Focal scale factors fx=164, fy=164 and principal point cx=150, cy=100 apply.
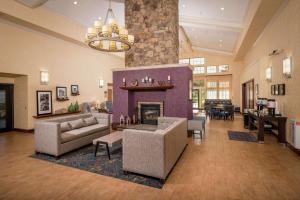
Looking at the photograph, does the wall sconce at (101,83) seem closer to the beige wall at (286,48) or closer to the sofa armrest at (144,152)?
the sofa armrest at (144,152)

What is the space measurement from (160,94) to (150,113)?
0.90m

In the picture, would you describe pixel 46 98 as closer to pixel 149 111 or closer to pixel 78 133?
pixel 78 133

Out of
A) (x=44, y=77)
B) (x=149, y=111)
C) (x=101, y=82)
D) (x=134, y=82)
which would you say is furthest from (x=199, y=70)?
(x=44, y=77)

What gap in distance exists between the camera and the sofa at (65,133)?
3.95 m

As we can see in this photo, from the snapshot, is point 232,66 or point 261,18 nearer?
point 261,18

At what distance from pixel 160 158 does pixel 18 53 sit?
7.11 metres

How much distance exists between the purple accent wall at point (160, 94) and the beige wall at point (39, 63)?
3258mm

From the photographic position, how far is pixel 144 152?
292 centimetres

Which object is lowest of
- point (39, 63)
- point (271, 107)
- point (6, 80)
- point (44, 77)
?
point (271, 107)

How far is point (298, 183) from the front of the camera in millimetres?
2793

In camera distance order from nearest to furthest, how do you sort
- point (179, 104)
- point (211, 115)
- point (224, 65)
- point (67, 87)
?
point (179, 104), point (67, 87), point (211, 115), point (224, 65)

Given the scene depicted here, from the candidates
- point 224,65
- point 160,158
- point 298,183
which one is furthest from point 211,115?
point 160,158

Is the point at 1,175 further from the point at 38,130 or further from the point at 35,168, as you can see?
the point at 38,130

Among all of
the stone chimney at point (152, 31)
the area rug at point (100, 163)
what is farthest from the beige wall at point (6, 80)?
the stone chimney at point (152, 31)
